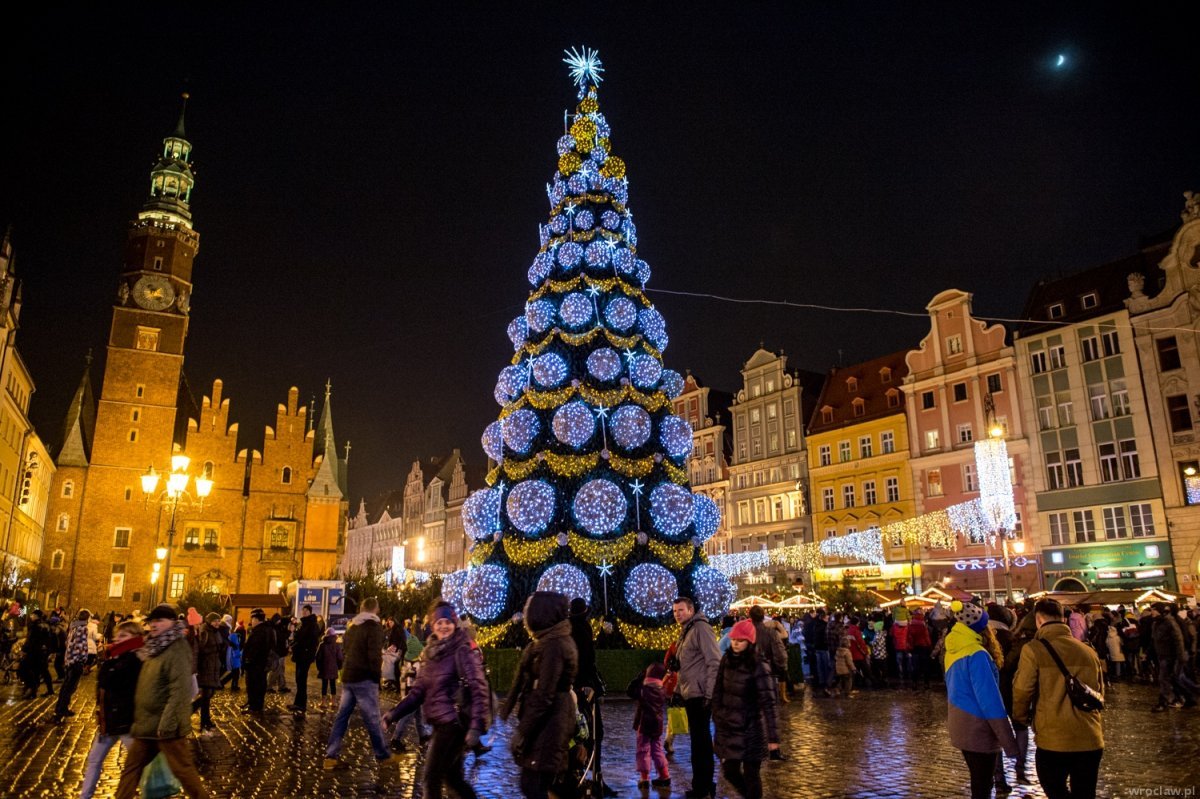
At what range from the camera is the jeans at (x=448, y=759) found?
530 cm

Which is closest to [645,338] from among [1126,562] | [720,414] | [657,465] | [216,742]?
[657,465]

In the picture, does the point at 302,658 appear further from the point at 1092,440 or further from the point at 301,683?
the point at 1092,440

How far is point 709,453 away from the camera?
51.4 m

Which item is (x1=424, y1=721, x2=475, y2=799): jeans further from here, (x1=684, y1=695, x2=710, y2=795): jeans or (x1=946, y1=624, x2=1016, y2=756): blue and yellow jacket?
(x1=946, y1=624, x2=1016, y2=756): blue and yellow jacket

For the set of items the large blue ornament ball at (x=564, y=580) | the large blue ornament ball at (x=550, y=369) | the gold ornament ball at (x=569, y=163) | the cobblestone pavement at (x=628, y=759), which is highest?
the gold ornament ball at (x=569, y=163)

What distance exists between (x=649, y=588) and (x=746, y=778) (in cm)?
879

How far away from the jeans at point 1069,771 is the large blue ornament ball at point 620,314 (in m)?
12.4

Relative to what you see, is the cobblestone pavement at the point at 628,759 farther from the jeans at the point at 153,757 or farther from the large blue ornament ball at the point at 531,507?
the large blue ornament ball at the point at 531,507

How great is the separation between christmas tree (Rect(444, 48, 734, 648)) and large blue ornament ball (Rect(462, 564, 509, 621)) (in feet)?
0.07

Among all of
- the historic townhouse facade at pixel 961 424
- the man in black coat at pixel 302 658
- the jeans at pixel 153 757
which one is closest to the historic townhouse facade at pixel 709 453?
the historic townhouse facade at pixel 961 424

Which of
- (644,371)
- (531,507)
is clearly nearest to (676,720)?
(531,507)

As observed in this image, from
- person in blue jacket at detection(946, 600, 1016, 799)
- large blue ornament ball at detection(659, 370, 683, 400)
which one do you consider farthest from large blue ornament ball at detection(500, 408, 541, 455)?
person in blue jacket at detection(946, 600, 1016, 799)

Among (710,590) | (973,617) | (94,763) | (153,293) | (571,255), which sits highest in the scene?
(153,293)

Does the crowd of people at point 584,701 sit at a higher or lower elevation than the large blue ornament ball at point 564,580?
lower
